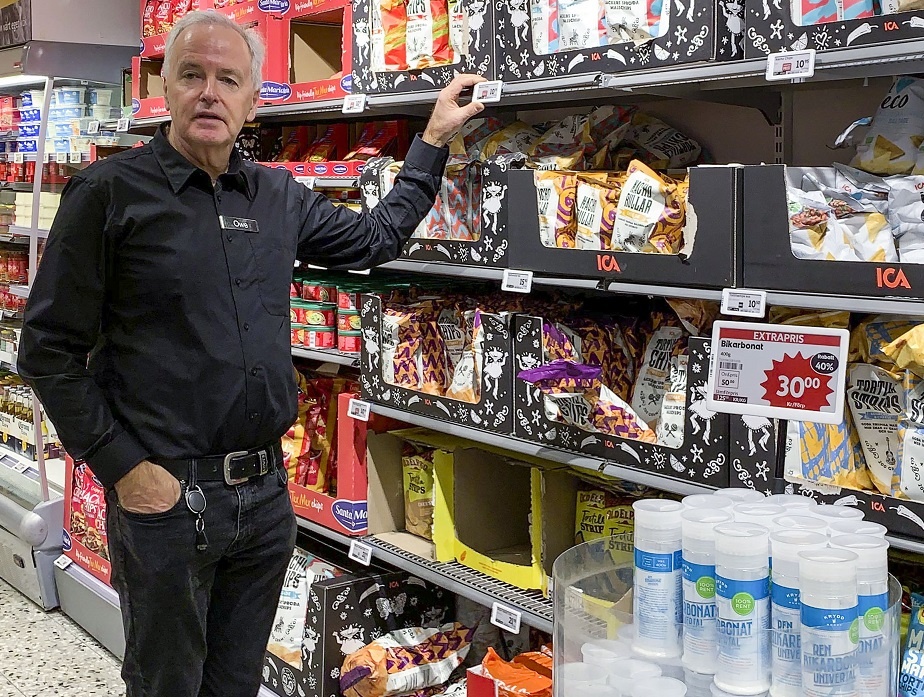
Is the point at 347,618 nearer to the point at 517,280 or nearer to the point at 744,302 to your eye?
the point at 517,280

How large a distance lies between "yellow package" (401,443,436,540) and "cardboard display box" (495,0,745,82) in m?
1.22

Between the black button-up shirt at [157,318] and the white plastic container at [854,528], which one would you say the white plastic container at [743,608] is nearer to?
the white plastic container at [854,528]

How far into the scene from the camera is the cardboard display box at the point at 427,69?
99.3 inches

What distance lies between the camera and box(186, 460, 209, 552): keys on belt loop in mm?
2367

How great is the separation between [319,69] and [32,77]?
→ 1.71 metres

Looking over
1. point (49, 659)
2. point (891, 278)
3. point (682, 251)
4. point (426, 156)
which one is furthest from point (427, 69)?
point (49, 659)

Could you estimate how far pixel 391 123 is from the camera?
10.8 feet

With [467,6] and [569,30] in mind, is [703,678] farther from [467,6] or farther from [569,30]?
[467,6]

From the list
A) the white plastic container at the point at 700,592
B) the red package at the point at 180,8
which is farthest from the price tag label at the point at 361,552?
the red package at the point at 180,8

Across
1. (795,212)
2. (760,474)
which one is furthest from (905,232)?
(760,474)

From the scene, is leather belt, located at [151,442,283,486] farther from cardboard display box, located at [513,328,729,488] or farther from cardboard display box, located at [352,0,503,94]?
cardboard display box, located at [352,0,503,94]

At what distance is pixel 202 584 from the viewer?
2463 millimetres

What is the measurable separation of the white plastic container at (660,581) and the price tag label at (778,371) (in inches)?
→ 16.8

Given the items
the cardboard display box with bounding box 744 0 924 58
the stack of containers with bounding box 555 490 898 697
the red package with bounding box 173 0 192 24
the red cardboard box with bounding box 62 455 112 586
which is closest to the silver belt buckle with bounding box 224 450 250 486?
the stack of containers with bounding box 555 490 898 697
